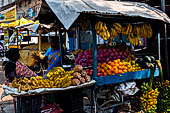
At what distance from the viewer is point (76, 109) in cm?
415

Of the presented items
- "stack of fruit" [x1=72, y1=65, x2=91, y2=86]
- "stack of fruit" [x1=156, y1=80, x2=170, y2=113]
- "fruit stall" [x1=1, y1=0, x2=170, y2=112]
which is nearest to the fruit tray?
"fruit stall" [x1=1, y1=0, x2=170, y2=112]

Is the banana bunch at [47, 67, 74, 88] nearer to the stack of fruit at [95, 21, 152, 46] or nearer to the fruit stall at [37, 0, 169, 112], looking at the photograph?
the fruit stall at [37, 0, 169, 112]

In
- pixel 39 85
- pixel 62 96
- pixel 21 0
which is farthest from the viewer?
pixel 21 0

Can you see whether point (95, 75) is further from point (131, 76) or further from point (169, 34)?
point (169, 34)

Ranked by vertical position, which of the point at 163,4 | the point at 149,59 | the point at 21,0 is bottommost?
the point at 149,59

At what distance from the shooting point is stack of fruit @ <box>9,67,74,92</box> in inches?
130

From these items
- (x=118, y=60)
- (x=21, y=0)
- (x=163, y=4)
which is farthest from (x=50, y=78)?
(x=21, y=0)

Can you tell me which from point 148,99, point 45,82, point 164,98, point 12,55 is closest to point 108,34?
point 45,82

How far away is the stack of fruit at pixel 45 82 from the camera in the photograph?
10.8 ft

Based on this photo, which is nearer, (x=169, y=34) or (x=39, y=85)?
(x=39, y=85)

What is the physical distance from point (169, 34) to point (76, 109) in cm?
418

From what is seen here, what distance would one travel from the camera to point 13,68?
13.1 ft

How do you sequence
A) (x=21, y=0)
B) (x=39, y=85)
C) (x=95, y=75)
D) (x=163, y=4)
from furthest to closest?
(x=21, y=0) < (x=163, y=4) < (x=95, y=75) < (x=39, y=85)

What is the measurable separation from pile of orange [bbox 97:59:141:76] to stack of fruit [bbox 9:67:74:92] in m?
0.79
